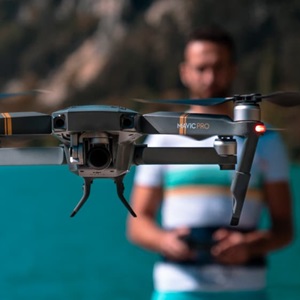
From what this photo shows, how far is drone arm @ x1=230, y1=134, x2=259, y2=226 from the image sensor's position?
0.86m

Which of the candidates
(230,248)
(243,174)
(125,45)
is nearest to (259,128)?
(243,174)

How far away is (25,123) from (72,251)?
2154mm

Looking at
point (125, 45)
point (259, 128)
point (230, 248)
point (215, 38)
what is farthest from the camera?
point (125, 45)

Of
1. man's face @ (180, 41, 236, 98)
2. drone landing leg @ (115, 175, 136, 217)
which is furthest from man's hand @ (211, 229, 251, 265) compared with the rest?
drone landing leg @ (115, 175, 136, 217)

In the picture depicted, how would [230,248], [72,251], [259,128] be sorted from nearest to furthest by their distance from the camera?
[259,128]
[230,248]
[72,251]

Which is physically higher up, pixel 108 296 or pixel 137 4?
pixel 137 4

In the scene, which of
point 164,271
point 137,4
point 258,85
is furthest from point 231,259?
point 137,4

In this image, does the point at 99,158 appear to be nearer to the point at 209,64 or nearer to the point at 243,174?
the point at 243,174

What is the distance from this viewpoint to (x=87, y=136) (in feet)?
2.82

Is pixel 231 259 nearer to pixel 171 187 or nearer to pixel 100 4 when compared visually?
pixel 171 187

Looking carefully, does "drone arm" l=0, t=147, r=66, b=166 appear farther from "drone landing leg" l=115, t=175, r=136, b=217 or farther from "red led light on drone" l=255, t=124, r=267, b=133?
"red led light on drone" l=255, t=124, r=267, b=133

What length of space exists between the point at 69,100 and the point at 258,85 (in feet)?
2.44

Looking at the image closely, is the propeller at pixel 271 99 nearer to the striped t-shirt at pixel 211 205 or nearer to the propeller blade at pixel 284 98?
the propeller blade at pixel 284 98

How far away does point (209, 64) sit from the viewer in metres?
1.42
